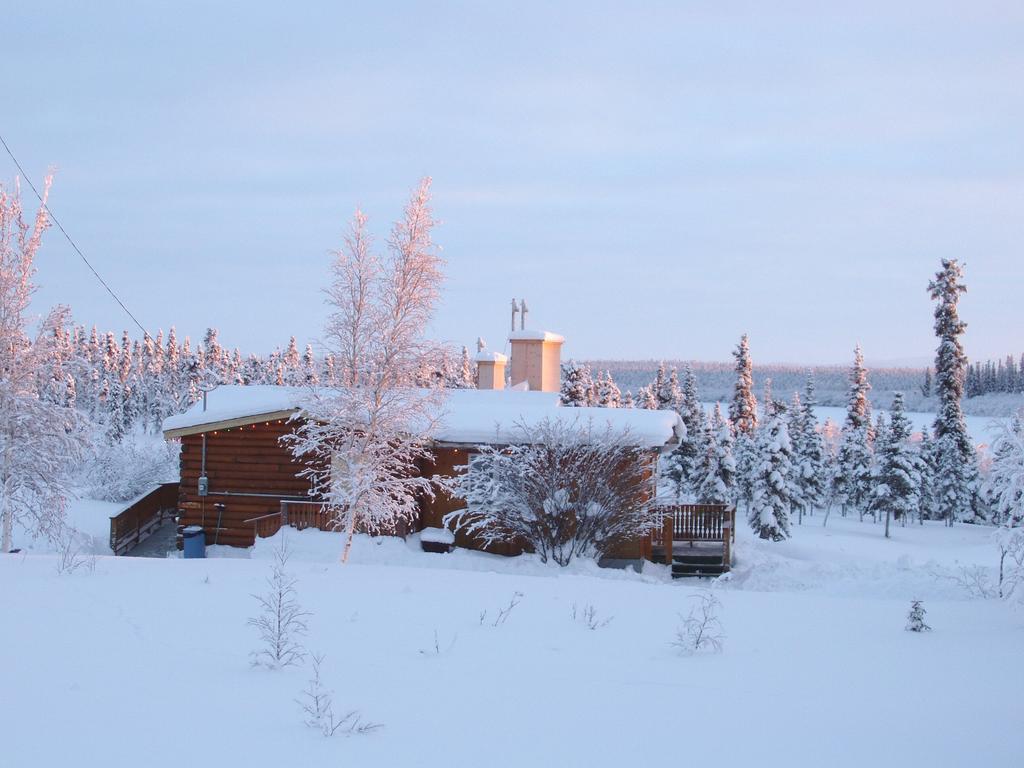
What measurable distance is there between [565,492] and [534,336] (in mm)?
9804

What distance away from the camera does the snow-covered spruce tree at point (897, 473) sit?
1748 inches

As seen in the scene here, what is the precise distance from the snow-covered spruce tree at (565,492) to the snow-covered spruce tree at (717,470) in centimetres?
2073

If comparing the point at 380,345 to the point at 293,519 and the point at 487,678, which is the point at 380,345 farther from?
the point at 487,678

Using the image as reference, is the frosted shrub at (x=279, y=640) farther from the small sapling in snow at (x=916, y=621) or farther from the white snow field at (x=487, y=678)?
the small sapling in snow at (x=916, y=621)

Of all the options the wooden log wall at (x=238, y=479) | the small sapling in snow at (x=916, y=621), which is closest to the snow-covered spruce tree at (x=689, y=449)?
the wooden log wall at (x=238, y=479)

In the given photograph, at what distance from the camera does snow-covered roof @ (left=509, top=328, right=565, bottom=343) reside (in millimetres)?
24344

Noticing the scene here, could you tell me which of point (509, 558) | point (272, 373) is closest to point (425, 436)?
point (509, 558)

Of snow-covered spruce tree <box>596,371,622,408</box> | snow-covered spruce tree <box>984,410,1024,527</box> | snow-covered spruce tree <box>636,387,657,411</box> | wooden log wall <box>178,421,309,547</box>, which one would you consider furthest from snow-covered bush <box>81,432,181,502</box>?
snow-covered spruce tree <box>596,371,622,408</box>

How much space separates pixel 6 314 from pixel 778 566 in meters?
16.0

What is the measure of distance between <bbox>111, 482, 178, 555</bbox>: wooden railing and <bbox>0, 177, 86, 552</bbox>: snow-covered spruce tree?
10.1 ft

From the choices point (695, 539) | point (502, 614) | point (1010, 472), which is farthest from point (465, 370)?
point (502, 614)

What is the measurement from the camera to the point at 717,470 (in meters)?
37.7

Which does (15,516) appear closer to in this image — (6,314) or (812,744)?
(6,314)

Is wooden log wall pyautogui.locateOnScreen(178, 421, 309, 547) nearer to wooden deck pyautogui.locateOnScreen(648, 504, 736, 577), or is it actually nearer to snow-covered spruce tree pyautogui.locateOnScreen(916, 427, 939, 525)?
wooden deck pyautogui.locateOnScreen(648, 504, 736, 577)
